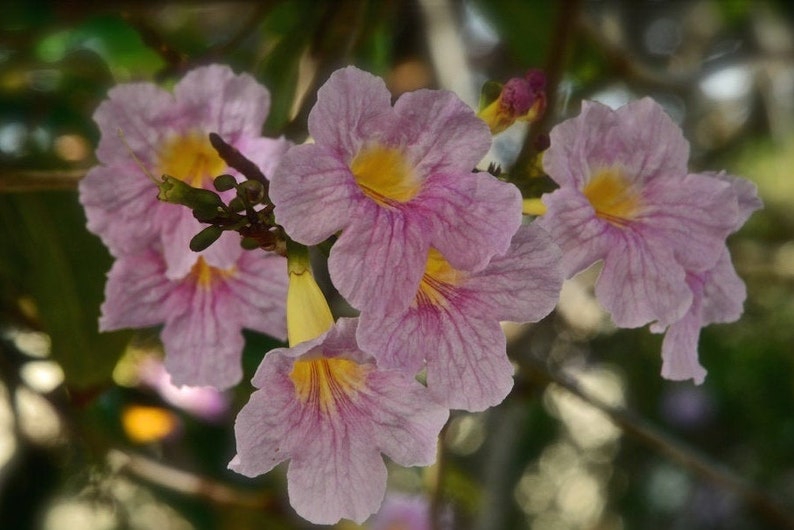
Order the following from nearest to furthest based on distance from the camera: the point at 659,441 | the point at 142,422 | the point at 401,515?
the point at 659,441 → the point at 142,422 → the point at 401,515

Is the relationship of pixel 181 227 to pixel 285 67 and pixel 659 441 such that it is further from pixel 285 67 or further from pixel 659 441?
pixel 659 441

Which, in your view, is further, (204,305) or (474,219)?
(204,305)

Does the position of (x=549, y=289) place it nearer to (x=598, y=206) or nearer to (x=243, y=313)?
(x=598, y=206)

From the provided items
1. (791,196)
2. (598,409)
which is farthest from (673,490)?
(598,409)

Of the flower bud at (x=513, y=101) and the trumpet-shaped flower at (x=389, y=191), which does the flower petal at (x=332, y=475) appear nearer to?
the trumpet-shaped flower at (x=389, y=191)

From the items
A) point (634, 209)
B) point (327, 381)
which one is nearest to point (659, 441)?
point (634, 209)

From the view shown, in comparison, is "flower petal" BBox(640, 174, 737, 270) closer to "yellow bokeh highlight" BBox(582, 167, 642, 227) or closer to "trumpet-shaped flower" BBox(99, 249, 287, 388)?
"yellow bokeh highlight" BBox(582, 167, 642, 227)
